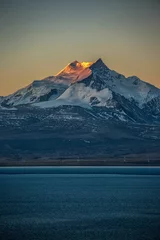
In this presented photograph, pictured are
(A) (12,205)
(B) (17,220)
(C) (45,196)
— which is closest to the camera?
(B) (17,220)

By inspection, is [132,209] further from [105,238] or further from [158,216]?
[105,238]

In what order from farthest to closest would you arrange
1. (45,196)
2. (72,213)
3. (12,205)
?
(45,196) → (12,205) → (72,213)

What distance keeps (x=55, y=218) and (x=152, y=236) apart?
24.8 meters

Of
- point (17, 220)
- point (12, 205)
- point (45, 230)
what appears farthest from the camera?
point (12, 205)

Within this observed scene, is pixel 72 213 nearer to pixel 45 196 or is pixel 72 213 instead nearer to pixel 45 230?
pixel 45 230

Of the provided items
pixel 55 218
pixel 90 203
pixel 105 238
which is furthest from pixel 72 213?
pixel 105 238

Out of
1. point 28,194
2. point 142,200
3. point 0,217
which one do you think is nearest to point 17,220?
point 0,217

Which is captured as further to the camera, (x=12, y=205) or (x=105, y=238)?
(x=12, y=205)

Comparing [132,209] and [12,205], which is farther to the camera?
[12,205]

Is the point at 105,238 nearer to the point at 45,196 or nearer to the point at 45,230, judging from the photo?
the point at 45,230

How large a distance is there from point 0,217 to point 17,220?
18.6 ft

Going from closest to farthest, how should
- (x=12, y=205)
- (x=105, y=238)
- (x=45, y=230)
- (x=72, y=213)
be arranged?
(x=105, y=238)
(x=45, y=230)
(x=72, y=213)
(x=12, y=205)

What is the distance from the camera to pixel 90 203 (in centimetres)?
15612

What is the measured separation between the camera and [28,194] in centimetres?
18438
